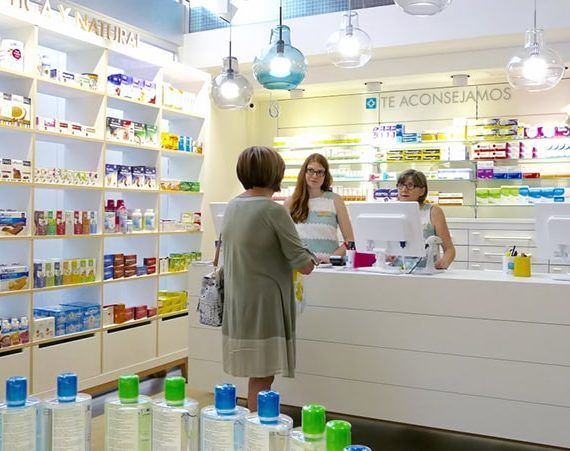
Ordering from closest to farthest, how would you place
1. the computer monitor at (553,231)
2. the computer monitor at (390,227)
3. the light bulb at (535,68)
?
the computer monitor at (553,231)
the computer monitor at (390,227)
the light bulb at (535,68)

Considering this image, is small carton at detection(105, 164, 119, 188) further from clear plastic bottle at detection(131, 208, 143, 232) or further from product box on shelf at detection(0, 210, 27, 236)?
product box on shelf at detection(0, 210, 27, 236)

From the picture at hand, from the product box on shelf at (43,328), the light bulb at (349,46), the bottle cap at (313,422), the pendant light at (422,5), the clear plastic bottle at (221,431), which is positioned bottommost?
the product box on shelf at (43,328)

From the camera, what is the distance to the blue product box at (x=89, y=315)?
483 cm

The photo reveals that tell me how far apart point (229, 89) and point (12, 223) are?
5.58ft

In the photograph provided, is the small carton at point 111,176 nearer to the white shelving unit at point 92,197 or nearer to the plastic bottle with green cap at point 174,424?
the white shelving unit at point 92,197

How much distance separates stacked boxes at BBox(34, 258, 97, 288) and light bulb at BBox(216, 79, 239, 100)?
1.72 m

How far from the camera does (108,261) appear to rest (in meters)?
5.15

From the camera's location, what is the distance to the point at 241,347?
2.97m

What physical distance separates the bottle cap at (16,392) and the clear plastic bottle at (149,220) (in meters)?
4.44

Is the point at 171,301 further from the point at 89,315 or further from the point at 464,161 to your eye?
the point at 464,161

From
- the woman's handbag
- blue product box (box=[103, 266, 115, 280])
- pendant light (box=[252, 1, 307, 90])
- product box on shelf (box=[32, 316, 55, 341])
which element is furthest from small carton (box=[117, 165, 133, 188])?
the woman's handbag

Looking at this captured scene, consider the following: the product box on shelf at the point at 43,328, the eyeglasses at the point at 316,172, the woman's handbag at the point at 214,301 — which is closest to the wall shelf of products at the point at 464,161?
the eyeglasses at the point at 316,172

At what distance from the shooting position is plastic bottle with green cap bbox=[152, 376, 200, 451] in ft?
3.80

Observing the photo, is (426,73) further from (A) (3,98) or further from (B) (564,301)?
(A) (3,98)
